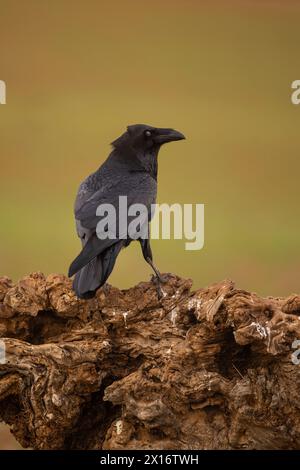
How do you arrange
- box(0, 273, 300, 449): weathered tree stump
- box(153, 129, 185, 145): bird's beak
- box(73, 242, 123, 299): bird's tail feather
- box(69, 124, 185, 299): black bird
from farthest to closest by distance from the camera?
box(153, 129, 185, 145): bird's beak → box(69, 124, 185, 299): black bird → box(73, 242, 123, 299): bird's tail feather → box(0, 273, 300, 449): weathered tree stump

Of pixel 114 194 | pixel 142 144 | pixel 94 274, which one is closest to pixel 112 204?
pixel 114 194

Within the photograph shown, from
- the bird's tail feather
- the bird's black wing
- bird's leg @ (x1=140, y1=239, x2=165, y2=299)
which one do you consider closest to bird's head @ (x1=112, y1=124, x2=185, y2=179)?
the bird's black wing

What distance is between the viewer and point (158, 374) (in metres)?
7.05

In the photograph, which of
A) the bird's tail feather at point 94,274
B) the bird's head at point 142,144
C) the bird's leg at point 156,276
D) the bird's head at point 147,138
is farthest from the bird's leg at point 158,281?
the bird's head at point 147,138

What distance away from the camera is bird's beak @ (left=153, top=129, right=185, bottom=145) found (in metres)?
9.77

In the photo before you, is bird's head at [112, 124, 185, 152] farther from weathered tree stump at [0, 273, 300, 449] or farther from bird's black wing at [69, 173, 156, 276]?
weathered tree stump at [0, 273, 300, 449]

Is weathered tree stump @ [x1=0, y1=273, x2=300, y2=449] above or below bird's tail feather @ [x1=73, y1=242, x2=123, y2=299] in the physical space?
below

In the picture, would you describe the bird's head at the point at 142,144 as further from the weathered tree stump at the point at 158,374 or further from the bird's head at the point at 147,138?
the weathered tree stump at the point at 158,374

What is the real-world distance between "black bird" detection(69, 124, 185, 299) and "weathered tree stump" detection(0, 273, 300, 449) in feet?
0.85

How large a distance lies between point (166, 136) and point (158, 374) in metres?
3.61

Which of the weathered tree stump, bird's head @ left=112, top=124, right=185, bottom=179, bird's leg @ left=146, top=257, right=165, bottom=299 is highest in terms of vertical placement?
bird's head @ left=112, top=124, right=185, bottom=179

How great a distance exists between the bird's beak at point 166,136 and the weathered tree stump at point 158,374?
2642 mm

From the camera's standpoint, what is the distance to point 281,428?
22.0ft
